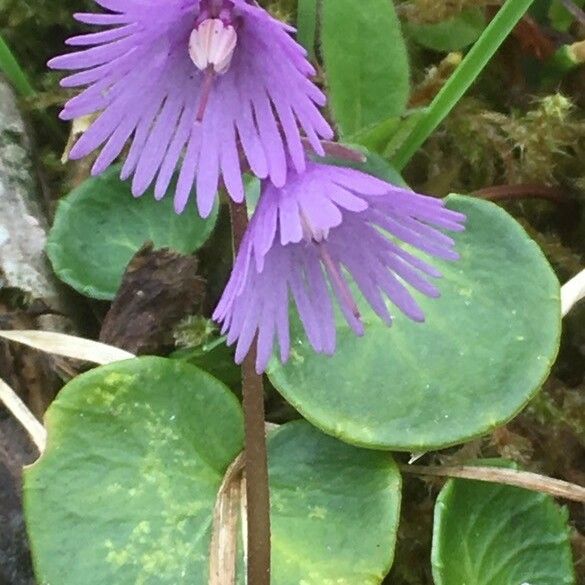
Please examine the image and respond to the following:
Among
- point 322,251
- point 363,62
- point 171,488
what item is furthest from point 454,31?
point 171,488

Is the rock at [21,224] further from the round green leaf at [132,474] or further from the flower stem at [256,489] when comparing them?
the flower stem at [256,489]

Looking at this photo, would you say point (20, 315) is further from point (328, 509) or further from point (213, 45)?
point (213, 45)

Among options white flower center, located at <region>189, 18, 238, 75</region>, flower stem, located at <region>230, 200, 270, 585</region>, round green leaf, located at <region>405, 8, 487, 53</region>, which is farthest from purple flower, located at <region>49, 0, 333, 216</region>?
round green leaf, located at <region>405, 8, 487, 53</region>

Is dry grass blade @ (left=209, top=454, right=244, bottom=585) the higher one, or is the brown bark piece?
the brown bark piece

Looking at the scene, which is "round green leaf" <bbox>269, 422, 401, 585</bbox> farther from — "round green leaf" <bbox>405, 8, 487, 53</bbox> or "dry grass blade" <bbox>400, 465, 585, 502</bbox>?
"round green leaf" <bbox>405, 8, 487, 53</bbox>

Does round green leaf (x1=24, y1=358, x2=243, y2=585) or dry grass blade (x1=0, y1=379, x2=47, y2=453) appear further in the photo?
dry grass blade (x1=0, y1=379, x2=47, y2=453)

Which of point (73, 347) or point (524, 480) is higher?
point (524, 480)
